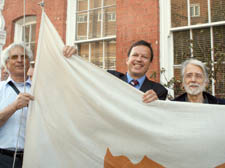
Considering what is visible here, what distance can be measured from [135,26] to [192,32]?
3.71 feet

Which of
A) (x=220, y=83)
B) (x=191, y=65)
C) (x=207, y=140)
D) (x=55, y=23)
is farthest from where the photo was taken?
(x=55, y=23)

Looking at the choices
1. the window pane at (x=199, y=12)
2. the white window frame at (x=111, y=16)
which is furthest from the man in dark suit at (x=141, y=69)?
the white window frame at (x=111, y=16)

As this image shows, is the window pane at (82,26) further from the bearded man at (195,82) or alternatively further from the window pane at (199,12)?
the bearded man at (195,82)

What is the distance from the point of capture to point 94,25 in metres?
5.76

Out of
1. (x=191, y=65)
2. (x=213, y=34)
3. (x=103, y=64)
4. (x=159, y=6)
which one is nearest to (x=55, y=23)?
(x=103, y=64)

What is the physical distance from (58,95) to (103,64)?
3.46m

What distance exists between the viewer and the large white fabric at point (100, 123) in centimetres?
189

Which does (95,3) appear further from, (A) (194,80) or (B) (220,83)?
(A) (194,80)

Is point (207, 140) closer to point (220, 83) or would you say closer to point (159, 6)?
point (220, 83)

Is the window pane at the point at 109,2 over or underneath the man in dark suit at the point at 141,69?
over

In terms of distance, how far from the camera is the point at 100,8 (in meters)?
5.72

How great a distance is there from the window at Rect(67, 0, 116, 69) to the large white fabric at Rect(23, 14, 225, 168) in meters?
3.26

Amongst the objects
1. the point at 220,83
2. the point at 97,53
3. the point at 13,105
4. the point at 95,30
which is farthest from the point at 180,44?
the point at 13,105

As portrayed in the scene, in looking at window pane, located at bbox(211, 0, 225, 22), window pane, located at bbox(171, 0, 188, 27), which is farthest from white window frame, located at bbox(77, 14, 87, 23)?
window pane, located at bbox(211, 0, 225, 22)
